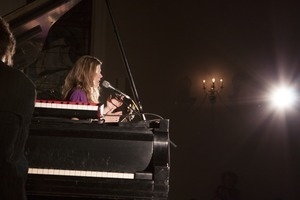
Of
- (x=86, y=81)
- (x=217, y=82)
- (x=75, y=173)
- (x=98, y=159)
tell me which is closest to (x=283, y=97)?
(x=217, y=82)

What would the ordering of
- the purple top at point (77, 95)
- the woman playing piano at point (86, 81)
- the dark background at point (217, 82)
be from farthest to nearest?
1. the dark background at point (217, 82)
2. the woman playing piano at point (86, 81)
3. the purple top at point (77, 95)

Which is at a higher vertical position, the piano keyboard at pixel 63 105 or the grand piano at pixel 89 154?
the piano keyboard at pixel 63 105

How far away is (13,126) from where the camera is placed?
4.17 feet

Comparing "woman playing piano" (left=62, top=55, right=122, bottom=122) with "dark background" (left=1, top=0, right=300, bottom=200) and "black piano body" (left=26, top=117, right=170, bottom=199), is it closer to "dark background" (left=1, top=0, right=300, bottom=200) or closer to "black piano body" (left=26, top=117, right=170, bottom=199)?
"black piano body" (left=26, top=117, right=170, bottom=199)

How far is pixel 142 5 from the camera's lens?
4992mm

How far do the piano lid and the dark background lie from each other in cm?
237

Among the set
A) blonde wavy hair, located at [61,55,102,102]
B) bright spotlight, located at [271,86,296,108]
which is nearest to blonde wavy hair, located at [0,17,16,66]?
blonde wavy hair, located at [61,55,102,102]

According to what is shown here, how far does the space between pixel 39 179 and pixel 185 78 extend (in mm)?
3400

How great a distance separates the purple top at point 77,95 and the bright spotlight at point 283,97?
3.32 meters

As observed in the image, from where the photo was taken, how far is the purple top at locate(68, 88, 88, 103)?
2.49 meters

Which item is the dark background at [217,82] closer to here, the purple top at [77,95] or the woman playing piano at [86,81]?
the woman playing piano at [86,81]

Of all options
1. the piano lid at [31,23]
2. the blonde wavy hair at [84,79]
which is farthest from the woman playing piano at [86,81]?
the piano lid at [31,23]

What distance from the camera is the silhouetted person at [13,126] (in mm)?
1243

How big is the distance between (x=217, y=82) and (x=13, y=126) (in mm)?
3966
